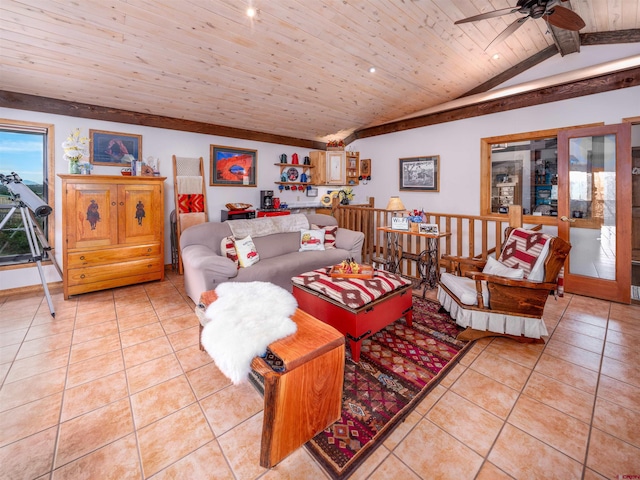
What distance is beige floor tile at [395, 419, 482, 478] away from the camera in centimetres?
137

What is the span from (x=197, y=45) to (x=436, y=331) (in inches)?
152

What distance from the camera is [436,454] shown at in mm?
1458

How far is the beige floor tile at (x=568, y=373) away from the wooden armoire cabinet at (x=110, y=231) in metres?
4.57

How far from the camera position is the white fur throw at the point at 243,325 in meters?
1.46

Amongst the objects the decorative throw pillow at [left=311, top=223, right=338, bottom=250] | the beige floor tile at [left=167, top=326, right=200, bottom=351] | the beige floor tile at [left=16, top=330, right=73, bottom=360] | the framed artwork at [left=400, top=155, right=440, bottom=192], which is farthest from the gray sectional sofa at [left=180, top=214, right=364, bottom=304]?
the framed artwork at [left=400, top=155, right=440, bottom=192]

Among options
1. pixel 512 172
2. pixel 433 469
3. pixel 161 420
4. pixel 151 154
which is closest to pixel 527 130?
pixel 512 172

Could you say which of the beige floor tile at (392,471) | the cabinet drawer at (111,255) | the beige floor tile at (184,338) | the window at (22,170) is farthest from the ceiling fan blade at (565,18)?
the window at (22,170)

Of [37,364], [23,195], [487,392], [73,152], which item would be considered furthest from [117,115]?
[487,392]

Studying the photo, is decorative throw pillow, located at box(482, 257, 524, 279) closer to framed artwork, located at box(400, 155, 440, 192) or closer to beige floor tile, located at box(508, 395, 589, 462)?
beige floor tile, located at box(508, 395, 589, 462)

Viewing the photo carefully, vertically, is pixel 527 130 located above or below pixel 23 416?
above

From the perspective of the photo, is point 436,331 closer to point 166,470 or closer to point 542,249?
point 542,249

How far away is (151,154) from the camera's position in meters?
4.60

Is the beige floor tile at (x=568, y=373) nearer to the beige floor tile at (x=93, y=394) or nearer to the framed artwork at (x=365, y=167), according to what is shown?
the beige floor tile at (x=93, y=394)

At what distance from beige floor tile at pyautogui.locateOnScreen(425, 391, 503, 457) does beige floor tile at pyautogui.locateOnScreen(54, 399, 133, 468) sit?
1.79 metres
